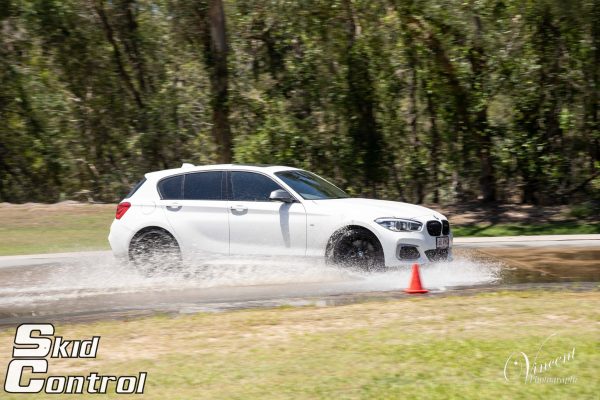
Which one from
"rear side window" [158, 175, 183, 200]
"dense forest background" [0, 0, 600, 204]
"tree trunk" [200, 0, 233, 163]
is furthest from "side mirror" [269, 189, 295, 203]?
"tree trunk" [200, 0, 233, 163]

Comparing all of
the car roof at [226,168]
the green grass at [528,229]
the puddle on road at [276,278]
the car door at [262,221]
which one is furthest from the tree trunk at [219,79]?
the car door at [262,221]

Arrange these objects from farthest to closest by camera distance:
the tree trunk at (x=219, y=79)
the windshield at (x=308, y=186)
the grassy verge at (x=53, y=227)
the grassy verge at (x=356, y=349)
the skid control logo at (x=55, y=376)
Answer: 1. the tree trunk at (x=219, y=79)
2. the grassy verge at (x=53, y=227)
3. the windshield at (x=308, y=186)
4. the skid control logo at (x=55, y=376)
5. the grassy verge at (x=356, y=349)

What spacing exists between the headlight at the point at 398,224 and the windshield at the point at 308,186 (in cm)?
120

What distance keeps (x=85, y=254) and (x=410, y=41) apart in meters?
11.9

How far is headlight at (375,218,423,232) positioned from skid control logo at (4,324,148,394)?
196 inches

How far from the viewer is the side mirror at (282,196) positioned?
12.7 m

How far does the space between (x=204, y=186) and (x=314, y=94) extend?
566 inches

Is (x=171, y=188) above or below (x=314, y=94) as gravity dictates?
below

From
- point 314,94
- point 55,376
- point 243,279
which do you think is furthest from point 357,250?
point 314,94

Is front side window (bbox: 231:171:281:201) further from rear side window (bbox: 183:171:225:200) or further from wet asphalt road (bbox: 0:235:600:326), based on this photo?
wet asphalt road (bbox: 0:235:600:326)

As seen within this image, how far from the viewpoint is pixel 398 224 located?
12195 mm

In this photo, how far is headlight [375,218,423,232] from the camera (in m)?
12.2

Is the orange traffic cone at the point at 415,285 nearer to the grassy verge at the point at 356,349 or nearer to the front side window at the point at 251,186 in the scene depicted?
the grassy verge at the point at 356,349

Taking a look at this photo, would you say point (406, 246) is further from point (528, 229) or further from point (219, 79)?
point (219, 79)
